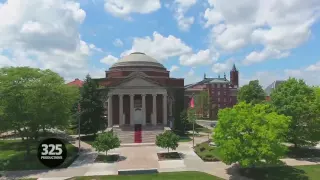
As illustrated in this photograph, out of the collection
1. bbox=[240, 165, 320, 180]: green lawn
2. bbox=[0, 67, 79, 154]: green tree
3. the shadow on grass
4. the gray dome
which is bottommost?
bbox=[240, 165, 320, 180]: green lawn

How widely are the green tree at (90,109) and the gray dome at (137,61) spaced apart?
13682 mm

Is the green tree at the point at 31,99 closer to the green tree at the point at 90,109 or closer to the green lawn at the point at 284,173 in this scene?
the green tree at the point at 90,109

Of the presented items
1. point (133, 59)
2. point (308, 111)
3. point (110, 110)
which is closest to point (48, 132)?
point (110, 110)

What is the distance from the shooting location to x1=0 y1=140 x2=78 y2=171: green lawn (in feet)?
106

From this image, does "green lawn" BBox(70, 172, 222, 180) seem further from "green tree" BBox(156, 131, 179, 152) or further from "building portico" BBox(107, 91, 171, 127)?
"building portico" BBox(107, 91, 171, 127)

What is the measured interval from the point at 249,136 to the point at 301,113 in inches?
516

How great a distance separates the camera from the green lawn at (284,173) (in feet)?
94.6

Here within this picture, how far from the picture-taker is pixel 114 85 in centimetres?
5384

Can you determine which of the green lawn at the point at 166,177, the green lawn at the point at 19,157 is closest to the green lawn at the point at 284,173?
the green lawn at the point at 166,177

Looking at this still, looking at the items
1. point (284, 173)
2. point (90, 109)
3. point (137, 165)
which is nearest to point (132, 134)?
point (90, 109)

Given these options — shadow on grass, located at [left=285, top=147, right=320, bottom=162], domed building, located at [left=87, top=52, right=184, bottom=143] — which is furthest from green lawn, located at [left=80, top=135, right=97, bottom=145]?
shadow on grass, located at [left=285, top=147, right=320, bottom=162]

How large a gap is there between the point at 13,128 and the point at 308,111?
3636 centimetres

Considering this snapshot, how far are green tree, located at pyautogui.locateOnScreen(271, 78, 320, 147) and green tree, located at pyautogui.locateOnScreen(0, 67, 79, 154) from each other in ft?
92.9

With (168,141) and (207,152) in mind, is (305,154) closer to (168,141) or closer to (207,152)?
(207,152)
